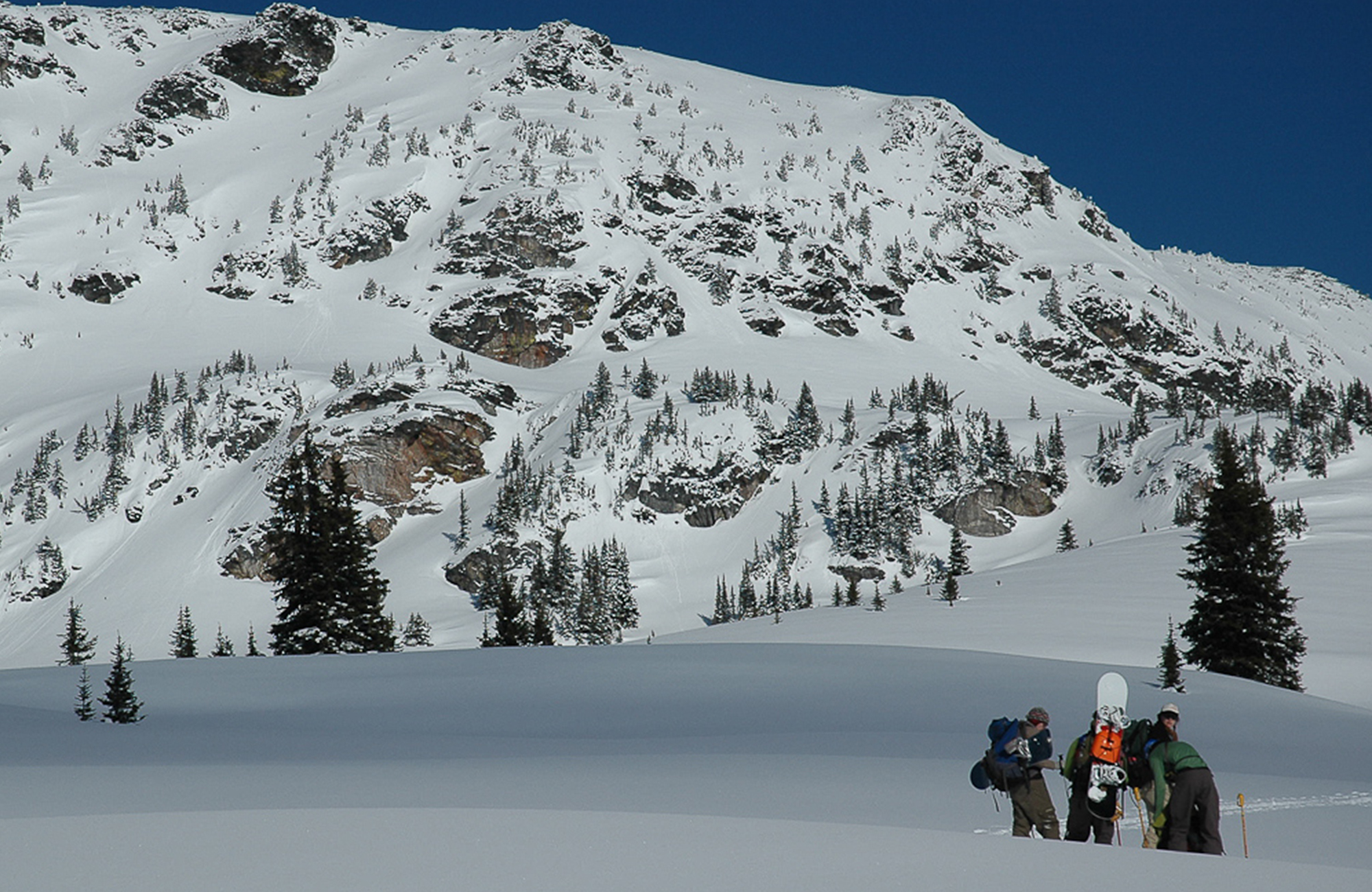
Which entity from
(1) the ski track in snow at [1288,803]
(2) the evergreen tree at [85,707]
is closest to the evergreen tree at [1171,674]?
(1) the ski track in snow at [1288,803]

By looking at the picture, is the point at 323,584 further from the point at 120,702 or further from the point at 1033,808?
the point at 1033,808

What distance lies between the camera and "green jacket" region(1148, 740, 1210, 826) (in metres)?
8.72

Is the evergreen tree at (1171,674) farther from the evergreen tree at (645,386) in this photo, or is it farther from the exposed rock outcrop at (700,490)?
the evergreen tree at (645,386)

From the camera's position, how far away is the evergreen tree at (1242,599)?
3136 centimetres

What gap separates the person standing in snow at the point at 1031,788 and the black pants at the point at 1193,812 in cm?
101

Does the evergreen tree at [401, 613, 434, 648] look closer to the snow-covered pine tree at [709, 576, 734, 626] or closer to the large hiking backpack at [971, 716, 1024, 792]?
the snow-covered pine tree at [709, 576, 734, 626]

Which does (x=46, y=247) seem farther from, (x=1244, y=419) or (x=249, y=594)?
(x=1244, y=419)

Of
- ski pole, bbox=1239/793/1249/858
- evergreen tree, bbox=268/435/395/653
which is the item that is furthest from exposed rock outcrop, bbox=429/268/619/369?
ski pole, bbox=1239/793/1249/858

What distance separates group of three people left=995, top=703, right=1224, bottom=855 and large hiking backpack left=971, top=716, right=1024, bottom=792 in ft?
0.08

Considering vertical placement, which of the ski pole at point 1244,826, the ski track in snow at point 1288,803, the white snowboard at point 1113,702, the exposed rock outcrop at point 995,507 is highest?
the exposed rock outcrop at point 995,507

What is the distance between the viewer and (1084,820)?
936 cm

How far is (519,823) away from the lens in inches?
321

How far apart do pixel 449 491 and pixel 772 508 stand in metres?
41.6

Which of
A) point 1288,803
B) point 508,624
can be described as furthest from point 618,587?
point 1288,803
